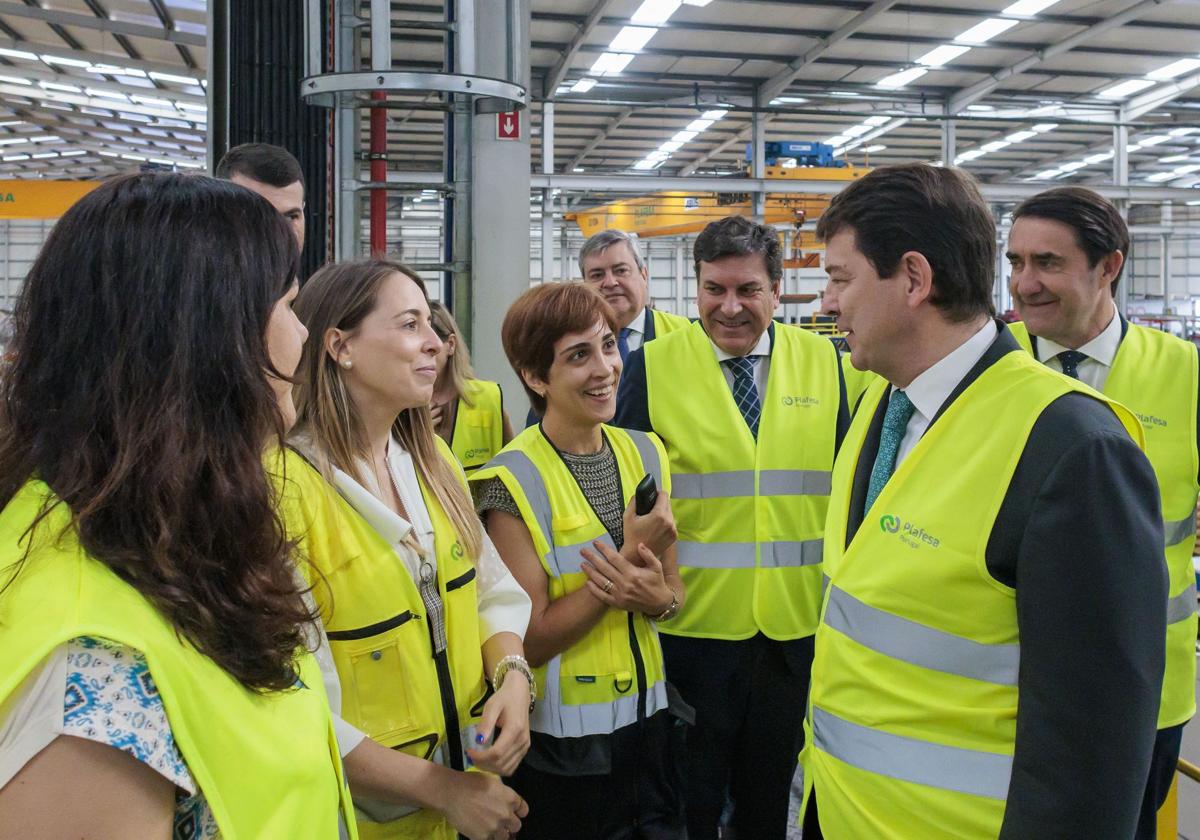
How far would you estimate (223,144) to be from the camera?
3760 millimetres

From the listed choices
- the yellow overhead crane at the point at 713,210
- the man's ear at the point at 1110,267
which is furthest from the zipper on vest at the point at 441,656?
the yellow overhead crane at the point at 713,210

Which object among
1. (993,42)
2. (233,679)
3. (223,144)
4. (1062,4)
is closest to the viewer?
(233,679)

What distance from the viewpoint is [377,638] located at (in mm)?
1630

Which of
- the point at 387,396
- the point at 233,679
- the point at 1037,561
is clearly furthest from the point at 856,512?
the point at 233,679

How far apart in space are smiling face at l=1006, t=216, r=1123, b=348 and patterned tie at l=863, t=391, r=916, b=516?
104cm

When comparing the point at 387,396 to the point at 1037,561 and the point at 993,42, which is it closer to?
the point at 1037,561

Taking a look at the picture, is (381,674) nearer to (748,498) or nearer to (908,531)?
(908,531)

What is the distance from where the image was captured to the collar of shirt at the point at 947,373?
1.53 meters

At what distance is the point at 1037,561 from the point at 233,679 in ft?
3.25

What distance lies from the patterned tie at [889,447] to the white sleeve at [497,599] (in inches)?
29.2

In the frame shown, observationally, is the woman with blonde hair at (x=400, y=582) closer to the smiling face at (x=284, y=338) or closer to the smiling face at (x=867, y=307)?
the smiling face at (x=284, y=338)

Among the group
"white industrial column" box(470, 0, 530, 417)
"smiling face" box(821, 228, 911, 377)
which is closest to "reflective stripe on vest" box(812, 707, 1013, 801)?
"smiling face" box(821, 228, 911, 377)

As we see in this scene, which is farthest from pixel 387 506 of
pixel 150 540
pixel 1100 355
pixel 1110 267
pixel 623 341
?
pixel 623 341

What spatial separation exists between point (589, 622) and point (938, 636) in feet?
2.99
